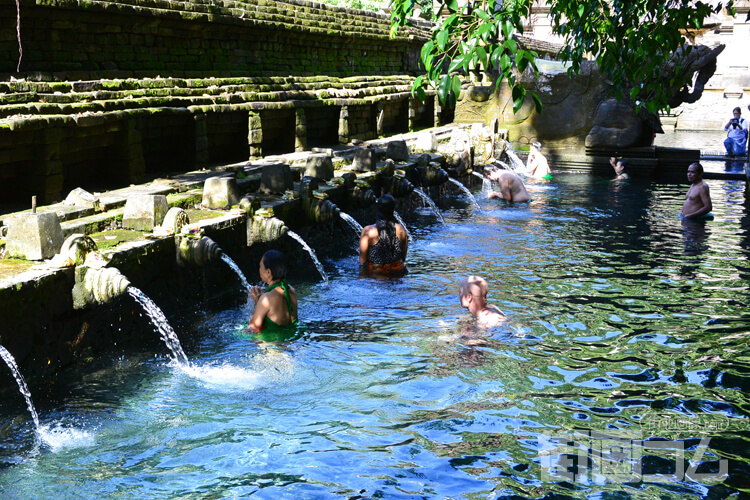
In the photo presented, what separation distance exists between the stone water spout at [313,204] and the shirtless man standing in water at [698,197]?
6720 millimetres

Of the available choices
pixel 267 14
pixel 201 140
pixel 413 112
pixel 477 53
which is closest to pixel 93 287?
pixel 477 53

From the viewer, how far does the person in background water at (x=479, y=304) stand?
22.3 feet

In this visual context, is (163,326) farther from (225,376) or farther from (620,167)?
(620,167)

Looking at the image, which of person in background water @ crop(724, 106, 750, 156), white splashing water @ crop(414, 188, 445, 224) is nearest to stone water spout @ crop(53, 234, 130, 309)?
white splashing water @ crop(414, 188, 445, 224)

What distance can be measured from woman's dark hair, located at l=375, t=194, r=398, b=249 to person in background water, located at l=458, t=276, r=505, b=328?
2.00 metres

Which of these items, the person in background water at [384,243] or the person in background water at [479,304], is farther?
the person in background water at [384,243]

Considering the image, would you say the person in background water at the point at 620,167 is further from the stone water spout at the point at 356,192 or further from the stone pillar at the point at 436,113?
the stone water spout at the point at 356,192

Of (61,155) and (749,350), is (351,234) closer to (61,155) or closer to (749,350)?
Answer: (61,155)

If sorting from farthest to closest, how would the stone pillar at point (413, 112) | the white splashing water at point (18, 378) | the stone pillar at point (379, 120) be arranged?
1. the stone pillar at point (413, 112)
2. the stone pillar at point (379, 120)
3. the white splashing water at point (18, 378)

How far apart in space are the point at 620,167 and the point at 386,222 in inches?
452

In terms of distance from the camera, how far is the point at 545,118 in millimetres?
21484

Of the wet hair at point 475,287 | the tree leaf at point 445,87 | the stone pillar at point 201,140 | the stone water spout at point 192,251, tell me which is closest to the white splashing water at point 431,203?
the stone pillar at point 201,140

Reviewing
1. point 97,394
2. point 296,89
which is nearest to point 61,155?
point 97,394

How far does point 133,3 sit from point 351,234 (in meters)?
4.89
